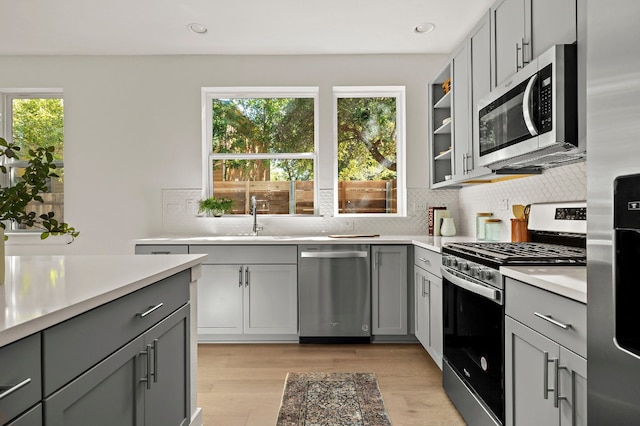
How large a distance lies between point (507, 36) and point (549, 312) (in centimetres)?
163

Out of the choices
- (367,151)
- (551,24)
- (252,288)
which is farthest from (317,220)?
(551,24)

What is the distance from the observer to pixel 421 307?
10.8 feet

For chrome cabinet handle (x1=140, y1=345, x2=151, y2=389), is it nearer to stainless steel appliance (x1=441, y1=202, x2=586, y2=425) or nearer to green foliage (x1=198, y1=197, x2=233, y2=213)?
stainless steel appliance (x1=441, y1=202, x2=586, y2=425)

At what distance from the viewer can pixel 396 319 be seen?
3555 millimetres

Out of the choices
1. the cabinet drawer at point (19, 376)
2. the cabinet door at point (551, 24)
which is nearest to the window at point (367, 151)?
the cabinet door at point (551, 24)

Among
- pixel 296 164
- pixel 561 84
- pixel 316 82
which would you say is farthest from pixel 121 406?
pixel 316 82

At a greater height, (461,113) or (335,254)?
(461,113)

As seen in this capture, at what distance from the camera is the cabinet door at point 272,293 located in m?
3.56

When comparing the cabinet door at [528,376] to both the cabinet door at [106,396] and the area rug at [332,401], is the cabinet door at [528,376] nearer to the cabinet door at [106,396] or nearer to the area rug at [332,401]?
the area rug at [332,401]

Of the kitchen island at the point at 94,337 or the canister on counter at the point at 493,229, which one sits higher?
the canister on counter at the point at 493,229

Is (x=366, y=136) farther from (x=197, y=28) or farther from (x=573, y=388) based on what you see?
(x=573, y=388)

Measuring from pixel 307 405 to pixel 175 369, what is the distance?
3.26ft

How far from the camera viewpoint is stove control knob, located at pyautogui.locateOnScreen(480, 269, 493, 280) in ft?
6.04

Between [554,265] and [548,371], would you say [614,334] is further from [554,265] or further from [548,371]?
[554,265]
